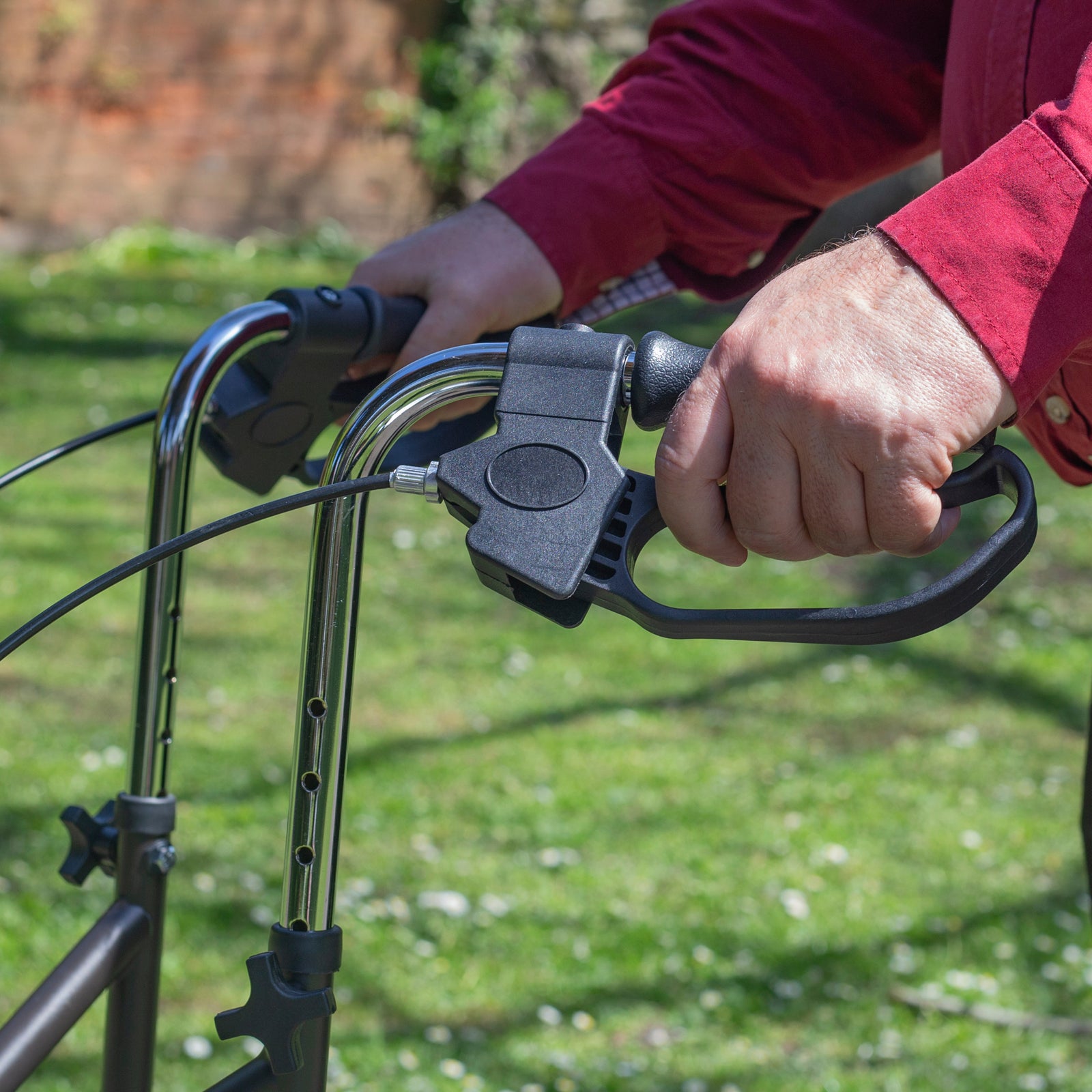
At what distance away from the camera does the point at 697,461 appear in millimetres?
896

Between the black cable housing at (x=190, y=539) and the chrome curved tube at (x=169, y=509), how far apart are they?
269 mm

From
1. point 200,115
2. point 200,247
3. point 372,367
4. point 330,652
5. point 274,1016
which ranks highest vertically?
point 372,367

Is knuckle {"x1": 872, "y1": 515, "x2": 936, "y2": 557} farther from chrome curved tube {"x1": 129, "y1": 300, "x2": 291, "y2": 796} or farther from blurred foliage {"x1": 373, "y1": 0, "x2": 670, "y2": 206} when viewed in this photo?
blurred foliage {"x1": 373, "y1": 0, "x2": 670, "y2": 206}

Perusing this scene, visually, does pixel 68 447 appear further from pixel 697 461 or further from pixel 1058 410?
pixel 1058 410

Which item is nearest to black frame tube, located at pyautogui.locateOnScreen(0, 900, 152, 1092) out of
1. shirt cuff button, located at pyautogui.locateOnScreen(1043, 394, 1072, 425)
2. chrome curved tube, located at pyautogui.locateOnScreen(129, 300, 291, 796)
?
chrome curved tube, located at pyautogui.locateOnScreen(129, 300, 291, 796)

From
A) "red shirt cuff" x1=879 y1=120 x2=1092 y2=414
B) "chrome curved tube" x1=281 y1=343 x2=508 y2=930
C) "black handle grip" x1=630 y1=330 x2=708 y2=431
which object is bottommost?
"chrome curved tube" x1=281 y1=343 x2=508 y2=930

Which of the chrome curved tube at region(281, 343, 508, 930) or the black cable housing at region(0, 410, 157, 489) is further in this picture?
the black cable housing at region(0, 410, 157, 489)

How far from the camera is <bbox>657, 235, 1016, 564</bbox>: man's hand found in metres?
0.86

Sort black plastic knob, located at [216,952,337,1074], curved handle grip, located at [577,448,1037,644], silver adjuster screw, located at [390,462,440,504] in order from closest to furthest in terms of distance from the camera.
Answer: curved handle grip, located at [577,448,1037,644], silver adjuster screw, located at [390,462,440,504], black plastic knob, located at [216,952,337,1074]

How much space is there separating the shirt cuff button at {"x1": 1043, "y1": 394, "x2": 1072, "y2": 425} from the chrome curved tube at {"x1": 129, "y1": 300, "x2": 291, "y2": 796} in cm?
76

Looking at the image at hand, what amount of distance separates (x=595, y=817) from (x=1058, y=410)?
92.2 inches

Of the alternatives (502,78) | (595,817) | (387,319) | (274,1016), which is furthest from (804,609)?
(502,78)

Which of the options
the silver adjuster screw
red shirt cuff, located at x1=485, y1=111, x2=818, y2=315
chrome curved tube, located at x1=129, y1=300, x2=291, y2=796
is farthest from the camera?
red shirt cuff, located at x1=485, y1=111, x2=818, y2=315

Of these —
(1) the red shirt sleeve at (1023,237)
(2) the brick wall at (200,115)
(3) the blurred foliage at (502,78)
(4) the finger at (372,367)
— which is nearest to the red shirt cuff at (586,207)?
(4) the finger at (372,367)
